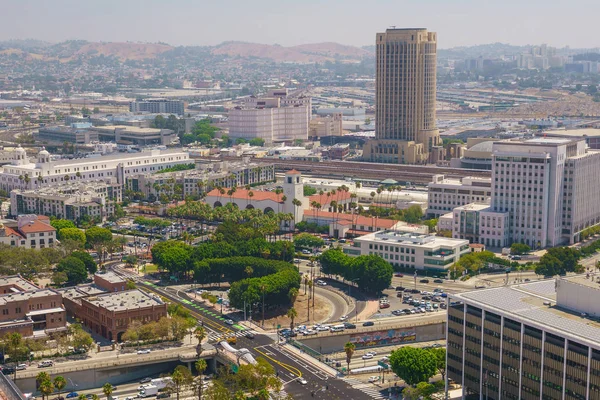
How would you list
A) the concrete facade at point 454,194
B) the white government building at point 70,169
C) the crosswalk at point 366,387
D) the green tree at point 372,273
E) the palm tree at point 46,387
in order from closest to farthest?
the palm tree at point 46,387 < the crosswalk at point 366,387 < the green tree at point 372,273 < the concrete facade at point 454,194 < the white government building at point 70,169

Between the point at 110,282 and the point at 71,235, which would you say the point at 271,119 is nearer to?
the point at 71,235

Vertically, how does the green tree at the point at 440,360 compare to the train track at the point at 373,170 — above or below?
below

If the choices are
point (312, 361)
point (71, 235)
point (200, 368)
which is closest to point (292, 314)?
point (312, 361)

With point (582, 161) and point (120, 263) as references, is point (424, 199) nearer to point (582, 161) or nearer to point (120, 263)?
point (582, 161)

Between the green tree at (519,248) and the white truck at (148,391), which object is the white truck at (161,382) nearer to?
the white truck at (148,391)

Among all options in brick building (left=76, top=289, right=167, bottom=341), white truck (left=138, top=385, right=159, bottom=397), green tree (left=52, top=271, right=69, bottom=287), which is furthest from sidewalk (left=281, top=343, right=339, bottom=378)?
green tree (left=52, top=271, right=69, bottom=287)

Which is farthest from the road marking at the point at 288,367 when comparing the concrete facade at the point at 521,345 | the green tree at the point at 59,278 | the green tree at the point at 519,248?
the green tree at the point at 519,248

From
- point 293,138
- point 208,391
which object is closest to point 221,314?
point 208,391
